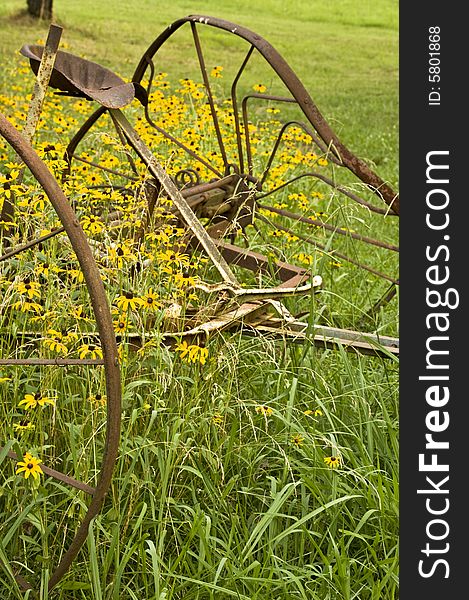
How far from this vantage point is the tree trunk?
14.6m

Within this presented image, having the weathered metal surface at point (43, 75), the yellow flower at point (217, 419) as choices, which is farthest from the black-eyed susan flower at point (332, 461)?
the weathered metal surface at point (43, 75)

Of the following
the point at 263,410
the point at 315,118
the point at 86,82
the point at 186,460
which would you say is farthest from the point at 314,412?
the point at 86,82

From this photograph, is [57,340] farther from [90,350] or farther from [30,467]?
[30,467]

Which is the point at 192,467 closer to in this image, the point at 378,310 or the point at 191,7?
the point at 378,310

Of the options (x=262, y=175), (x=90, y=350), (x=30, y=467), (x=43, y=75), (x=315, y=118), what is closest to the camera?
(x=30, y=467)

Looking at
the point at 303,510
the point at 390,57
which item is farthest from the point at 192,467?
the point at 390,57

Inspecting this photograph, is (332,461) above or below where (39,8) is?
below

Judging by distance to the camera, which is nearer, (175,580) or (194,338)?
(175,580)

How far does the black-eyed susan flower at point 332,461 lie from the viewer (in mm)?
2713

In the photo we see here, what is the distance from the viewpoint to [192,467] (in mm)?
2797

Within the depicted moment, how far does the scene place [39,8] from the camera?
14.6 meters

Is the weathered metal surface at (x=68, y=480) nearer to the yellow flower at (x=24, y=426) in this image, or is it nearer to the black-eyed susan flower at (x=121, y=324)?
the yellow flower at (x=24, y=426)

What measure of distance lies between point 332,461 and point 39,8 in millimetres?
13115

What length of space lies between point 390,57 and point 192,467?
14903mm
